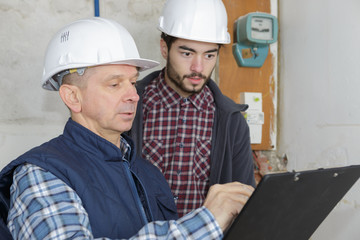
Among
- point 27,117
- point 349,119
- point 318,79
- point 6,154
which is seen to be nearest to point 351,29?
point 318,79

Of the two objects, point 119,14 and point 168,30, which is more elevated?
point 119,14

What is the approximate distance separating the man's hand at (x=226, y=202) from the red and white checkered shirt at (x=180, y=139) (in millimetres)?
806

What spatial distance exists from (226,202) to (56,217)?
0.37 metres

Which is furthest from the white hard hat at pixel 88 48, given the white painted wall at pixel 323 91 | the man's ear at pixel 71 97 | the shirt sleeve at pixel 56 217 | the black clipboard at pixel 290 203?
the white painted wall at pixel 323 91

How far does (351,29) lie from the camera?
1746mm

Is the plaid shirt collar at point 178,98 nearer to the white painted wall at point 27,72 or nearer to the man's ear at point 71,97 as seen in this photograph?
the white painted wall at point 27,72

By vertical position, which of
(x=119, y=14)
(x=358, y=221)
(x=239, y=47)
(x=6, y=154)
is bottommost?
(x=358, y=221)

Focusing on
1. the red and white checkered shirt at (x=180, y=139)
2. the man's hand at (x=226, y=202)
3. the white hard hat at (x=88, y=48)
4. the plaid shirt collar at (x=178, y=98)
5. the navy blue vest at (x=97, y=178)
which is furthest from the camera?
the plaid shirt collar at (x=178, y=98)

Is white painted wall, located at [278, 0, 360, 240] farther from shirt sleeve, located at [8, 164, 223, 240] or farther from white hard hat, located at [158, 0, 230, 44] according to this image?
shirt sleeve, located at [8, 164, 223, 240]

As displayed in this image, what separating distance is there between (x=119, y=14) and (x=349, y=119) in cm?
127

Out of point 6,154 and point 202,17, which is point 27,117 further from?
point 202,17

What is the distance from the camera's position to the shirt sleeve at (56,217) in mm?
770

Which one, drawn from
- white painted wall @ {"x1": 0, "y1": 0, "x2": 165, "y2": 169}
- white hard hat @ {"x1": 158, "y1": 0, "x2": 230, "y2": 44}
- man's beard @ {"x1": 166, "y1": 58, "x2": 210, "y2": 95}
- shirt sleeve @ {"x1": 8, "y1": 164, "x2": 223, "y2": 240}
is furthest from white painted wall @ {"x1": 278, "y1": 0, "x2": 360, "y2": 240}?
shirt sleeve @ {"x1": 8, "y1": 164, "x2": 223, "y2": 240}

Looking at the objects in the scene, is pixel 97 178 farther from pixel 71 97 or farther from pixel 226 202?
pixel 226 202
